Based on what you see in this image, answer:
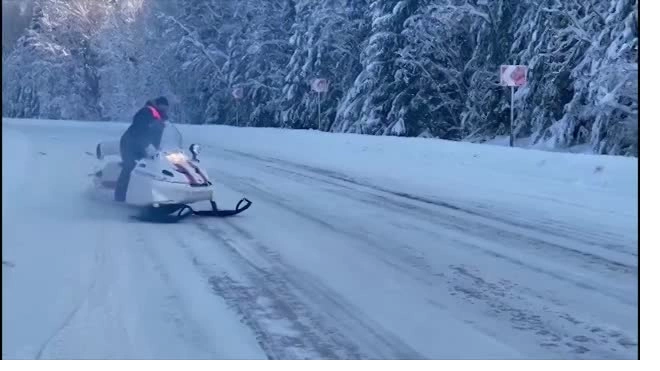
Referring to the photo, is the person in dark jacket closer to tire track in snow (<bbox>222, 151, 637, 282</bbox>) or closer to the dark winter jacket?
the dark winter jacket

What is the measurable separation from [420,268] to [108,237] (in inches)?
83.2

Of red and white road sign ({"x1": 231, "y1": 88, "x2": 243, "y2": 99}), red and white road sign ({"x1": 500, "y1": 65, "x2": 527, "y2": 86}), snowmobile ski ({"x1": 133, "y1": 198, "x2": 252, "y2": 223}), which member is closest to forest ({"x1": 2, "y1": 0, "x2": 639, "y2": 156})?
red and white road sign ({"x1": 231, "y1": 88, "x2": 243, "y2": 99})

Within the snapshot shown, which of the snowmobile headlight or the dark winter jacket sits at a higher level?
the dark winter jacket

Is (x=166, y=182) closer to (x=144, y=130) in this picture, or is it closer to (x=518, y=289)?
(x=144, y=130)

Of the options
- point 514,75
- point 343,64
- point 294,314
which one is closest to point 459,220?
point 294,314

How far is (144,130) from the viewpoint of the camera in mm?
4930

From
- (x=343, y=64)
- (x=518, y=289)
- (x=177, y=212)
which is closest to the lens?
(x=518, y=289)

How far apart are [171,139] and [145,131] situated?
417mm

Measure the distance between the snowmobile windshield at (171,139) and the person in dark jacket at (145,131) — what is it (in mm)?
45

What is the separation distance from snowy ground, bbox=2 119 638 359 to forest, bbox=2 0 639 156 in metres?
0.27

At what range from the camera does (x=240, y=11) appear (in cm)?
679

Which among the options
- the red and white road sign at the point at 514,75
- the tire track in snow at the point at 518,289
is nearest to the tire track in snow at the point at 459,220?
the tire track in snow at the point at 518,289

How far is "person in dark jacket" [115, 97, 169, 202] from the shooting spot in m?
4.88
